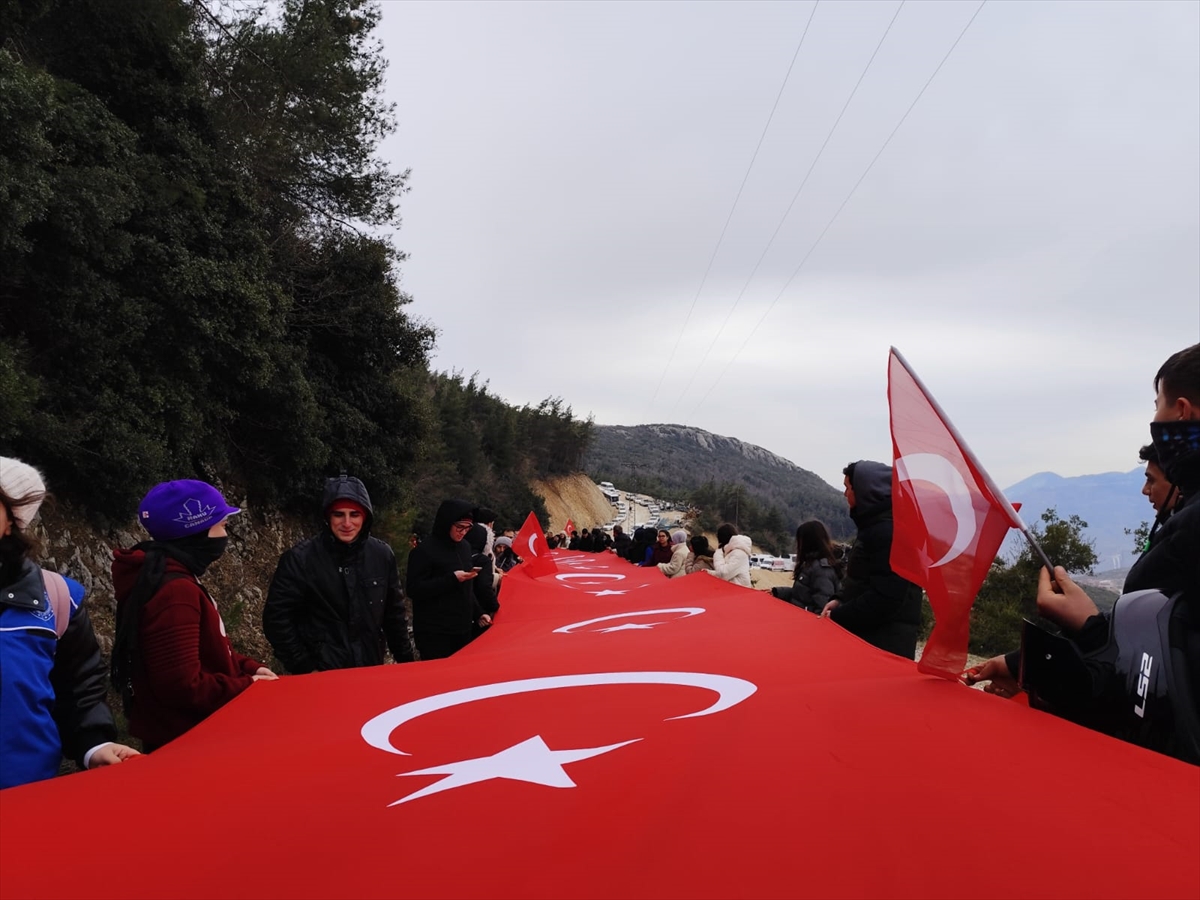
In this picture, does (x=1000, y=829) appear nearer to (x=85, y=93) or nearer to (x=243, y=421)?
(x=85, y=93)

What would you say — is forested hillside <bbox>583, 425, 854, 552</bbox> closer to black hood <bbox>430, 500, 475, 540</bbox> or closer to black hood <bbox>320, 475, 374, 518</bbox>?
black hood <bbox>430, 500, 475, 540</bbox>

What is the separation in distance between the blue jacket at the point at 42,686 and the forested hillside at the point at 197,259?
7.21 metres

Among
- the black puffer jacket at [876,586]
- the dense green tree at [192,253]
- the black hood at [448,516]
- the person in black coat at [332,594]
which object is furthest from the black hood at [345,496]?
the dense green tree at [192,253]

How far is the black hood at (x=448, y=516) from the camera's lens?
217 inches

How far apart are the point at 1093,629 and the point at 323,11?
1702 centimetres

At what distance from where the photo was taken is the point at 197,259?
1142 centimetres

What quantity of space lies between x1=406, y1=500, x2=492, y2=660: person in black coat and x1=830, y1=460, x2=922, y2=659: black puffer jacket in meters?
2.61

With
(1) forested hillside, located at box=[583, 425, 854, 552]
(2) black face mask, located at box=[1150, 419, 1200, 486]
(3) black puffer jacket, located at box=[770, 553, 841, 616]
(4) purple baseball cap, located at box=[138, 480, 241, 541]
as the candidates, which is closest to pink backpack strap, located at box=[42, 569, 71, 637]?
(4) purple baseball cap, located at box=[138, 480, 241, 541]

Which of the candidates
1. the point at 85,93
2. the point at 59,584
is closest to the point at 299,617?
the point at 59,584

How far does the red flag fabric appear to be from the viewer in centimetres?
149

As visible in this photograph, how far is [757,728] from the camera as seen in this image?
7.85 feet

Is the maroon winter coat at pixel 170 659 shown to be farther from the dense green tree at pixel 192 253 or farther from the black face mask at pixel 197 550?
the dense green tree at pixel 192 253

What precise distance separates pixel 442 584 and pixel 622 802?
3.83 m

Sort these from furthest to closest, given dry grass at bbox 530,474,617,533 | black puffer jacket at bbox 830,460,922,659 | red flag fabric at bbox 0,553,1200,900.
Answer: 1. dry grass at bbox 530,474,617,533
2. black puffer jacket at bbox 830,460,922,659
3. red flag fabric at bbox 0,553,1200,900
